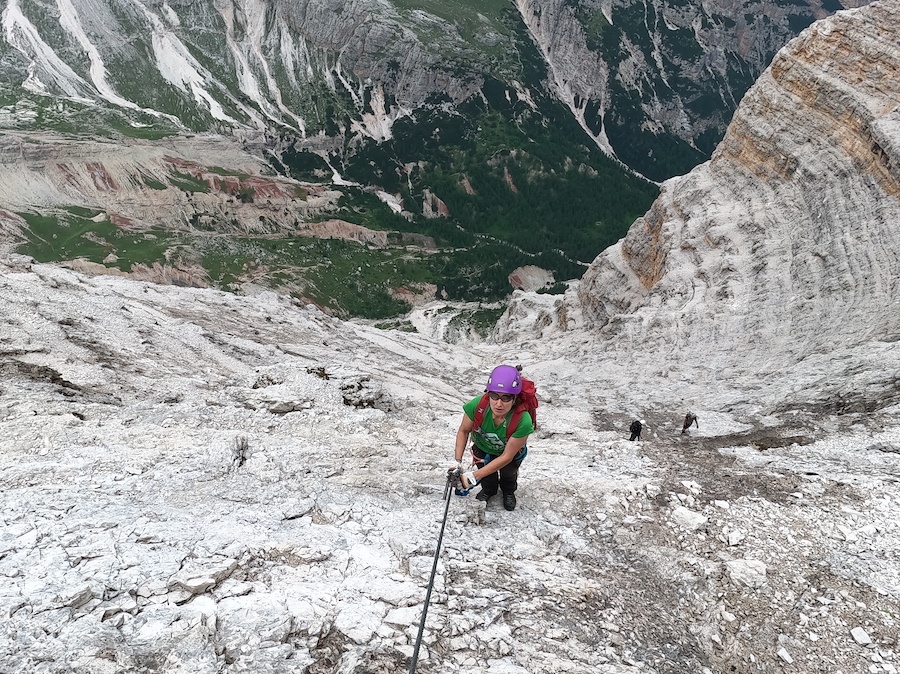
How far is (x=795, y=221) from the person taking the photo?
37.6m

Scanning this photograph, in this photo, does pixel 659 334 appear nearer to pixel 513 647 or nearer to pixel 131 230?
pixel 513 647

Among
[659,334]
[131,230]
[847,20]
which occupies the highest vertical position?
[847,20]

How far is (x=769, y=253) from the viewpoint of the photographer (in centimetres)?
3725

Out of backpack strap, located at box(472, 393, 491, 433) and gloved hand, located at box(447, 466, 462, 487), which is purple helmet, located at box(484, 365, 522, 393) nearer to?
backpack strap, located at box(472, 393, 491, 433)

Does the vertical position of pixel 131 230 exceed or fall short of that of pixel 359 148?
it falls short

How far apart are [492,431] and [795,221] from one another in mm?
39646

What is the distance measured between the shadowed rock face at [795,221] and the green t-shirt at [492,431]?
88.0 ft

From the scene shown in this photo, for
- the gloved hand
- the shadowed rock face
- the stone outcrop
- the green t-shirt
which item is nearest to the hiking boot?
the green t-shirt

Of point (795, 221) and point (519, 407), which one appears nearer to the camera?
point (519, 407)

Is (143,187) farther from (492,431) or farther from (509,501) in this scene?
(492,431)

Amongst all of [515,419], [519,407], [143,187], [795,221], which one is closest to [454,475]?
[515,419]

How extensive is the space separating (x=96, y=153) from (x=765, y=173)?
473 ft

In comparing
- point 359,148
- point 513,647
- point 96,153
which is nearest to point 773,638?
point 513,647

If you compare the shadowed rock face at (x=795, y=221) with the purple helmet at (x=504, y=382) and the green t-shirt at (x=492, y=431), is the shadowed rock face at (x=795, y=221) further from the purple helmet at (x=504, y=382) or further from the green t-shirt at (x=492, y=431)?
the purple helmet at (x=504, y=382)
